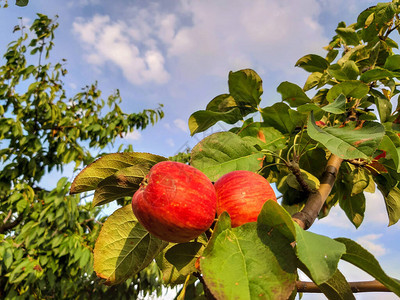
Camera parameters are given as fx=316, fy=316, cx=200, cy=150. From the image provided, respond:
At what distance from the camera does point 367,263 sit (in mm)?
394

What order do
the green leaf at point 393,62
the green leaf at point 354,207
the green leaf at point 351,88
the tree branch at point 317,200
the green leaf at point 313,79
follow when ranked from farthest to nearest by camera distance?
the green leaf at point 313,79, the green leaf at point 354,207, the green leaf at point 393,62, the green leaf at point 351,88, the tree branch at point 317,200

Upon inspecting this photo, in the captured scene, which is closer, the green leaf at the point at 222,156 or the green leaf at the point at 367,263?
the green leaf at the point at 367,263

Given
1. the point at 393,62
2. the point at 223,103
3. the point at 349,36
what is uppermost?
the point at 349,36

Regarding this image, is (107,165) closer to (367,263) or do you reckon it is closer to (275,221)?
(275,221)

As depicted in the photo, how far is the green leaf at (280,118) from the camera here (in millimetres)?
755

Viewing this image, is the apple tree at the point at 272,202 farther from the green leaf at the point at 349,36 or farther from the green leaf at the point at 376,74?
the green leaf at the point at 349,36

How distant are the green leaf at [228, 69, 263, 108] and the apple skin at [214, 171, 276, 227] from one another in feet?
1.18

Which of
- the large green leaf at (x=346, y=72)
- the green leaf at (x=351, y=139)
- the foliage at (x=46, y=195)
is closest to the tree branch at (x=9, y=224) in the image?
the foliage at (x=46, y=195)

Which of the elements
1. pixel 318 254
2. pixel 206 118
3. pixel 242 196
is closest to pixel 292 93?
pixel 206 118

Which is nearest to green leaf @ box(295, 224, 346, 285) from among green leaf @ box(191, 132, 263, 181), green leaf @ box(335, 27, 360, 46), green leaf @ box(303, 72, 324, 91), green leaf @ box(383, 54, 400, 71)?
green leaf @ box(191, 132, 263, 181)

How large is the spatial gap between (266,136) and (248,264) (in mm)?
429

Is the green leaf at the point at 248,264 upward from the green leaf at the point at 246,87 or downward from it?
downward

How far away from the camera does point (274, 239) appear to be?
384 millimetres

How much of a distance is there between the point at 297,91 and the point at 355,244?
519 millimetres
